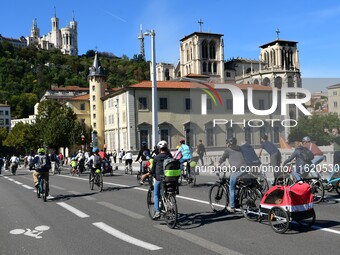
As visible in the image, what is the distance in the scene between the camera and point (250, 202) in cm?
880

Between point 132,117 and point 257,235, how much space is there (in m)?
52.2

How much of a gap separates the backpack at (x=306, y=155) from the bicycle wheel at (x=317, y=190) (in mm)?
615

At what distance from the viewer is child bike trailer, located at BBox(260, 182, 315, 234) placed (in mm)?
7309

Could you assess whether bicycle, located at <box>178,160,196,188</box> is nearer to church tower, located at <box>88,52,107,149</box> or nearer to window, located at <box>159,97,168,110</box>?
window, located at <box>159,97,168,110</box>

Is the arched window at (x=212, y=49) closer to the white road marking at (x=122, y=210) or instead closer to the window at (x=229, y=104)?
the window at (x=229, y=104)

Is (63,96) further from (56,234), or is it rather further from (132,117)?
(56,234)

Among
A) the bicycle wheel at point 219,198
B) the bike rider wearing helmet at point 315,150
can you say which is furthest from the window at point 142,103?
the bicycle wheel at point 219,198

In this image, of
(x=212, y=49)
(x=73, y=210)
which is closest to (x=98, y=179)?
(x=73, y=210)

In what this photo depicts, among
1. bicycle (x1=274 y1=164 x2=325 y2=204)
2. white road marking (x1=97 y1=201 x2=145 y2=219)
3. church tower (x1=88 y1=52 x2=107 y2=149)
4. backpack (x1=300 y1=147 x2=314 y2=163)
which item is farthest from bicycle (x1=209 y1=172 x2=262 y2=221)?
church tower (x1=88 y1=52 x2=107 y2=149)

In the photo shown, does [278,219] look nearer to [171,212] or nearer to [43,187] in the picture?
[171,212]

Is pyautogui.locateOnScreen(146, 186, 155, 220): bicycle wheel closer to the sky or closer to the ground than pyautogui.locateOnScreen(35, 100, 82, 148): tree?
closer to the ground

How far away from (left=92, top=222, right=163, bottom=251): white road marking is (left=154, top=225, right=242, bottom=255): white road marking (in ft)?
2.38

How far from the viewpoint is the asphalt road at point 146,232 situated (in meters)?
6.49

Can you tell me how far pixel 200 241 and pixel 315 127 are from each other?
7.56 m
